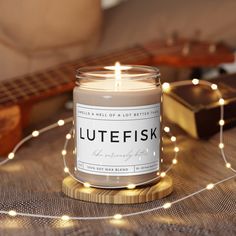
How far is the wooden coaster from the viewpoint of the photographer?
2.10ft

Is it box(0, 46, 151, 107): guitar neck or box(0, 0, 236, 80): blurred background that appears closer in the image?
box(0, 46, 151, 107): guitar neck

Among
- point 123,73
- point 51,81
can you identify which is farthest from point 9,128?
point 123,73

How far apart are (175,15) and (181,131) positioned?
37 centimetres

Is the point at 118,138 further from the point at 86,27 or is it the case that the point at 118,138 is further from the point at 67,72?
the point at 86,27

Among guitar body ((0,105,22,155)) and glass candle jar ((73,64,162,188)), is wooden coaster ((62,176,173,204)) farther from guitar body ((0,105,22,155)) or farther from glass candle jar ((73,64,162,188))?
guitar body ((0,105,22,155))

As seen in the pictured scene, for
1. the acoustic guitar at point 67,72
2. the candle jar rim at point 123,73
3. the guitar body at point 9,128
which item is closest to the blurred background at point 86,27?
the acoustic guitar at point 67,72

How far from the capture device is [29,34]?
1146 millimetres

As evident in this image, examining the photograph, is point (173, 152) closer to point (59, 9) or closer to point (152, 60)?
point (152, 60)

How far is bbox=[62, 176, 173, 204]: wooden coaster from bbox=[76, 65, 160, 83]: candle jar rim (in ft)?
0.41

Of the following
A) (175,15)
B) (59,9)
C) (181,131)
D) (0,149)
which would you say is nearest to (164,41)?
(175,15)

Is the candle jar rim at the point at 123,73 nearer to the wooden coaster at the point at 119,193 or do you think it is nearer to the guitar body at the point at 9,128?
the wooden coaster at the point at 119,193

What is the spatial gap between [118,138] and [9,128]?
0.33 m

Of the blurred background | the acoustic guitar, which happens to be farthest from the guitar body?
the blurred background

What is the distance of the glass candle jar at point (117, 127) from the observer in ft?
2.11
